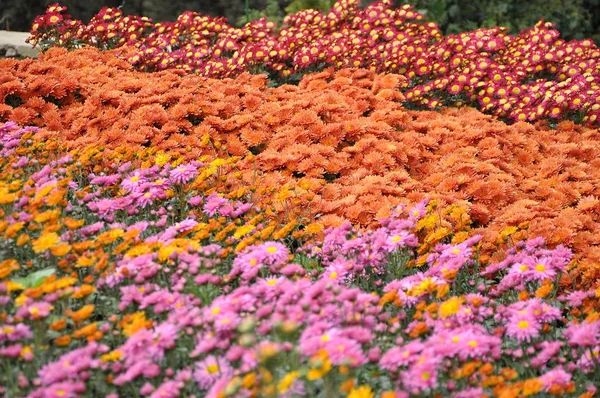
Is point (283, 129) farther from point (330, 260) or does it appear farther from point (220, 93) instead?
point (330, 260)

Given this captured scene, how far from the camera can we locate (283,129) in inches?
175

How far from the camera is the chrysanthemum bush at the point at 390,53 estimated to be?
5.24m

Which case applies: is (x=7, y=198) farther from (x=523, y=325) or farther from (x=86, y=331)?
(x=523, y=325)

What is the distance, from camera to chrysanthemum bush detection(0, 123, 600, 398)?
6.36 feet

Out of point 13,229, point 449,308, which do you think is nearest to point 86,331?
point 13,229

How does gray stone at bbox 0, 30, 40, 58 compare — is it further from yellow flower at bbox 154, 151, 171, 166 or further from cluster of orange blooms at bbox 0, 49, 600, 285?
yellow flower at bbox 154, 151, 171, 166

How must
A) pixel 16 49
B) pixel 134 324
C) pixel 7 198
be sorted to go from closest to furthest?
1. pixel 134 324
2. pixel 7 198
3. pixel 16 49

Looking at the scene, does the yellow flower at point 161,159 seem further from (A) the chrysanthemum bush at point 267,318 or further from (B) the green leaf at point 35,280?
(B) the green leaf at point 35,280

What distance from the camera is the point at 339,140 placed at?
4.35m

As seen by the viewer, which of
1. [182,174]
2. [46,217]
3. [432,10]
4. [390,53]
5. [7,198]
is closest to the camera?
[46,217]

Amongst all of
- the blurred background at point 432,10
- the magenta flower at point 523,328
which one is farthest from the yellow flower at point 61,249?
the blurred background at point 432,10

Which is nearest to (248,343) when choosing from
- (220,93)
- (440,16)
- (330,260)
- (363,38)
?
(330,260)

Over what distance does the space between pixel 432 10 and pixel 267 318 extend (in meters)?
7.73

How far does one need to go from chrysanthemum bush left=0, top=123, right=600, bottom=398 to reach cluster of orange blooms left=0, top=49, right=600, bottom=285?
1.77ft
